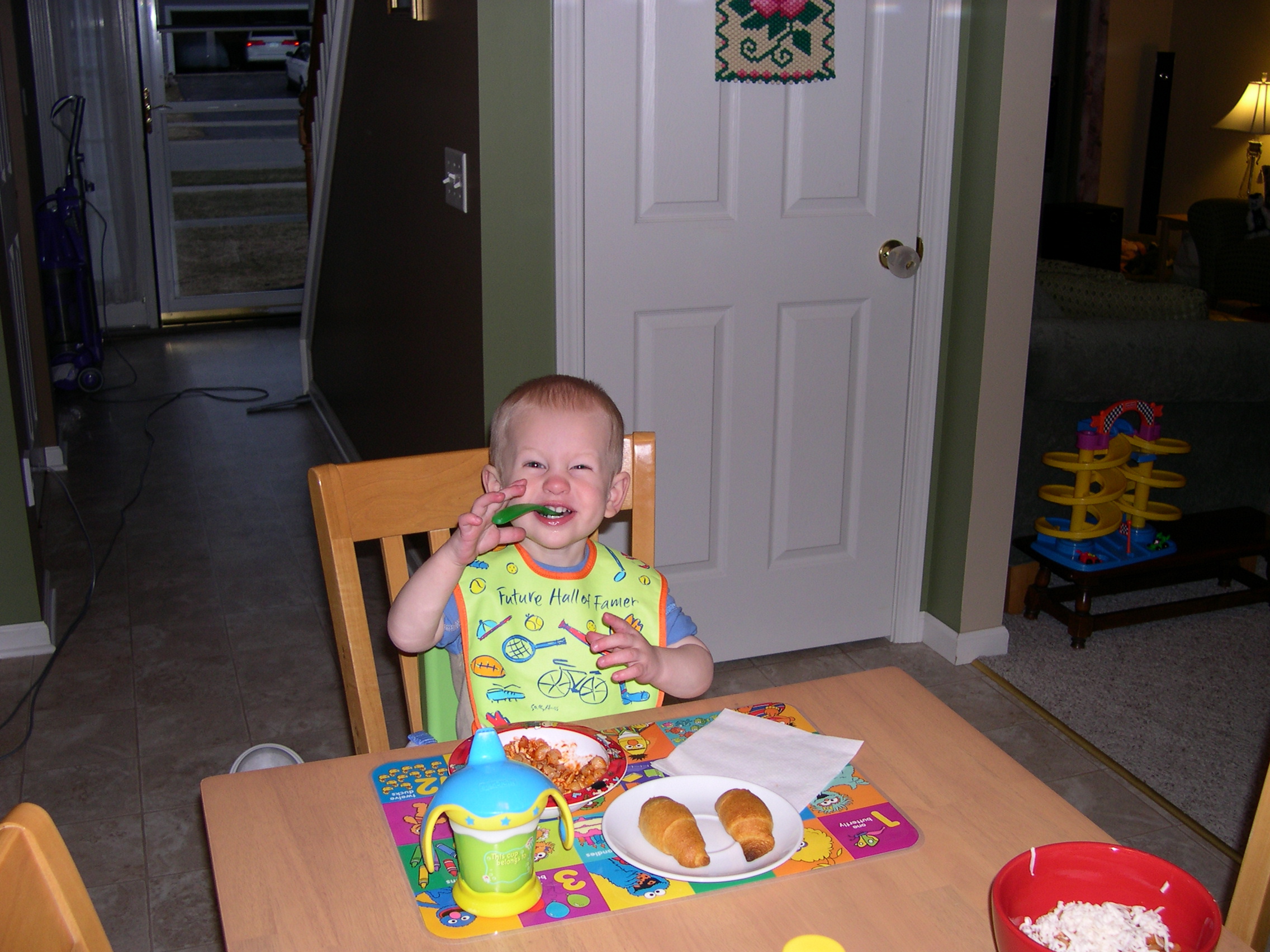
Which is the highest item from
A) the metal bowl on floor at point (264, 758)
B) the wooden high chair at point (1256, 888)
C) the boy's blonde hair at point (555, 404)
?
the boy's blonde hair at point (555, 404)

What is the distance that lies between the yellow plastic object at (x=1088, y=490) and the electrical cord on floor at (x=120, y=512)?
2.59m

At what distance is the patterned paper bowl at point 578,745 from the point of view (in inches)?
41.0

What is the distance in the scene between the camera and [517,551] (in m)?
1.41

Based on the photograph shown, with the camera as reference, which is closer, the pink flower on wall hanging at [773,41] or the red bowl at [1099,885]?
the red bowl at [1099,885]

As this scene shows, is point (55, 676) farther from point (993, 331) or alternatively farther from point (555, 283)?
point (993, 331)

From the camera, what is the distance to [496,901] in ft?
2.96

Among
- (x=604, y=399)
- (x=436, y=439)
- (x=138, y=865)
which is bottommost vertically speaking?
(x=138, y=865)

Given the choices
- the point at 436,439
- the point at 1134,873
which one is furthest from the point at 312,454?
the point at 1134,873

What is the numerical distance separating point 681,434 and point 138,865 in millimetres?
1426

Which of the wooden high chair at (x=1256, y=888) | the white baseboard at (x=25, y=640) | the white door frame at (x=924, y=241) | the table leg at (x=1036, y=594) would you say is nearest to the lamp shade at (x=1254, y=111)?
the table leg at (x=1036, y=594)

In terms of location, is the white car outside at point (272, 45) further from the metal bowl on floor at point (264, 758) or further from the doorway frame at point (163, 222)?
the metal bowl on floor at point (264, 758)

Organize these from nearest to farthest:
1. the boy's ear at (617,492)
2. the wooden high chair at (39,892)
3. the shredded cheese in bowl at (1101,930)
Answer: the wooden high chair at (39,892)
the shredded cheese in bowl at (1101,930)
the boy's ear at (617,492)

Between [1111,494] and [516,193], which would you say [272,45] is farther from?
[1111,494]

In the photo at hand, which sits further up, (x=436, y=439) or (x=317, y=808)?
(x=317, y=808)
